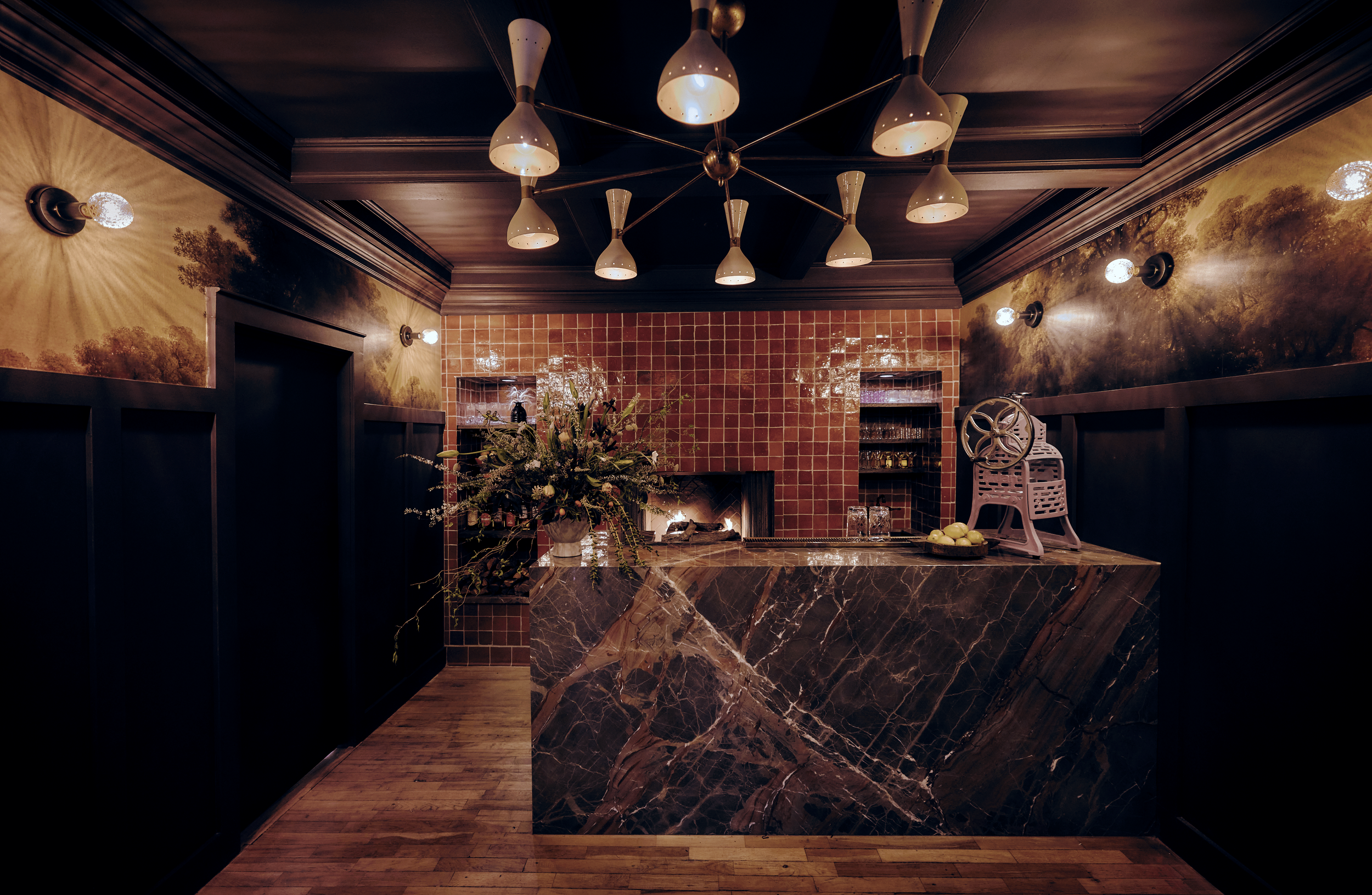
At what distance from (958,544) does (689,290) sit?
8.50 feet

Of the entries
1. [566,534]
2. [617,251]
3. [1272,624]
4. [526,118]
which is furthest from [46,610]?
[1272,624]

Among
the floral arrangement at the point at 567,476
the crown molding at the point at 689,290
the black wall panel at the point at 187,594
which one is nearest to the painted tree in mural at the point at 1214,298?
the crown molding at the point at 689,290

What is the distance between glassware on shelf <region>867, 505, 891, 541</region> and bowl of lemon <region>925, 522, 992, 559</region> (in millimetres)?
458

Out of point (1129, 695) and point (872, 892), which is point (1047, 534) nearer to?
point (1129, 695)

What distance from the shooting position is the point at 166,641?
1850 mm

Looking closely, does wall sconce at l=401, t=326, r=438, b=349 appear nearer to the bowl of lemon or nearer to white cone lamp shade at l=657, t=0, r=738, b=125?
white cone lamp shade at l=657, t=0, r=738, b=125

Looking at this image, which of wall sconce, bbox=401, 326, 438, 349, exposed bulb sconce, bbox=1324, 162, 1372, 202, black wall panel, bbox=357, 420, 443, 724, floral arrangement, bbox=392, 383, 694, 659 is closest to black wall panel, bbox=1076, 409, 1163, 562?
exposed bulb sconce, bbox=1324, 162, 1372, 202

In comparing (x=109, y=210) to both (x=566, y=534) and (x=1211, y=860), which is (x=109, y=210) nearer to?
(x=566, y=534)

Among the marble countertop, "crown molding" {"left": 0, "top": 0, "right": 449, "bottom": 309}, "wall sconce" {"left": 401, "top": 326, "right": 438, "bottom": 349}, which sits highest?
"crown molding" {"left": 0, "top": 0, "right": 449, "bottom": 309}

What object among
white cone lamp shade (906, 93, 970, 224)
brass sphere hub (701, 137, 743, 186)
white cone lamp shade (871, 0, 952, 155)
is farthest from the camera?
white cone lamp shade (906, 93, 970, 224)

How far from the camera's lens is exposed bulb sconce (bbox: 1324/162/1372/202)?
4.93ft

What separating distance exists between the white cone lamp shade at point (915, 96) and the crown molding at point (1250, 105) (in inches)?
45.7

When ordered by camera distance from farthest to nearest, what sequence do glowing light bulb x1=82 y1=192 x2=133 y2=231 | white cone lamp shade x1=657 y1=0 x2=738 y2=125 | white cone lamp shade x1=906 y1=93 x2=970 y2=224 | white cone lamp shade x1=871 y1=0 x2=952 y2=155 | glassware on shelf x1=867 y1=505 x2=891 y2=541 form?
glassware on shelf x1=867 y1=505 x2=891 y2=541, white cone lamp shade x1=906 y1=93 x2=970 y2=224, glowing light bulb x1=82 y1=192 x2=133 y2=231, white cone lamp shade x1=871 y1=0 x2=952 y2=155, white cone lamp shade x1=657 y1=0 x2=738 y2=125

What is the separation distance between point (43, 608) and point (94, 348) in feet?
2.47
